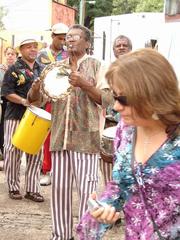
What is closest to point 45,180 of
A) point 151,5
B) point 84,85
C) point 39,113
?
point 39,113

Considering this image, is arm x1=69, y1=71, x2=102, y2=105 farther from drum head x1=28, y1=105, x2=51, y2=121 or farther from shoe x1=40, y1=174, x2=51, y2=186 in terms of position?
shoe x1=40, y1=174, x2=51, y2=186

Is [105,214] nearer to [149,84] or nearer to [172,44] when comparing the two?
[149,84]

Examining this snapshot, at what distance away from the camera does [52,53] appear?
18.9ft

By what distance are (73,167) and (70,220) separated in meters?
0.45

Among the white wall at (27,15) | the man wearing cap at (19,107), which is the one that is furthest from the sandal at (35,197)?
the white wall at (27,15)

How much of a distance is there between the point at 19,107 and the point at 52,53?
28.8 inches

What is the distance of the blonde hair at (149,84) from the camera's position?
202 cm

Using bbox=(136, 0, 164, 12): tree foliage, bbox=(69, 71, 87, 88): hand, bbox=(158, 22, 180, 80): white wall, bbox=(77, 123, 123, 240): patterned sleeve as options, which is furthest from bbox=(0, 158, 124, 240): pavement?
bbox=(136, 0, 164, 12): tree foliage

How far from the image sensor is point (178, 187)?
2.05 meters

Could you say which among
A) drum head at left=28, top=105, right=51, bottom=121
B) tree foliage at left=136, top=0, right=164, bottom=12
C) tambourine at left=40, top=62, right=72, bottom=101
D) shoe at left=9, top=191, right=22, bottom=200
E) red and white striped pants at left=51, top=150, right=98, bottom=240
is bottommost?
shoe at left=9, top=191, right=22, bottom=200

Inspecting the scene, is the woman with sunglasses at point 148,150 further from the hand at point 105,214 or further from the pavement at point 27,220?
the pavement at point 27,220

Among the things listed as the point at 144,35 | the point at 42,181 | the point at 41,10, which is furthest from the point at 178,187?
the point at 41,10

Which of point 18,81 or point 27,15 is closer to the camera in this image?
point 18,81

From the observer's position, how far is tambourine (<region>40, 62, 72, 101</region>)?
366 cm
